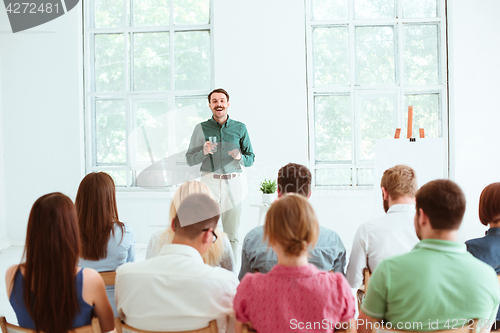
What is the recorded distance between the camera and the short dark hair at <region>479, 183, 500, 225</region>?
157cm

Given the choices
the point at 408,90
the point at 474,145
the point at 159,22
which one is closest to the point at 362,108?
the point at 408,90

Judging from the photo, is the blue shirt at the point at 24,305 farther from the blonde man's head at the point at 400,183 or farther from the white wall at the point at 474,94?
the white wall at the point at 474,94

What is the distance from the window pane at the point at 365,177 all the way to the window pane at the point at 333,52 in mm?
1022

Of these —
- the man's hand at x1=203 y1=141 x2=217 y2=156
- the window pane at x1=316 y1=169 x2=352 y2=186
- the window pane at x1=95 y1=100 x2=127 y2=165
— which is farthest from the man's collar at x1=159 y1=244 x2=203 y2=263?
the window pane at x1=95 y1=100 x2=127 y2=165

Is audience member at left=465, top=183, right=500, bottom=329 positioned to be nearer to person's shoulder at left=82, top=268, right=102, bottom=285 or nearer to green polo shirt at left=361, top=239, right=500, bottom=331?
green polo shirt at left=361, top=239, right=500, bottom=331

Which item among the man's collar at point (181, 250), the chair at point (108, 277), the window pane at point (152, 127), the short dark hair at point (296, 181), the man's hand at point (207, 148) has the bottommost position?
the chair at point (108, 277)

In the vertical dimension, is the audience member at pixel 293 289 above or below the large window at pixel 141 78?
below

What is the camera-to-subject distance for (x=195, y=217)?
136 cm

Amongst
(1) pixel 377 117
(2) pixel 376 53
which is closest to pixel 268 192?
(1) pixel 377 117

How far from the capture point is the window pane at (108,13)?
15.8ft

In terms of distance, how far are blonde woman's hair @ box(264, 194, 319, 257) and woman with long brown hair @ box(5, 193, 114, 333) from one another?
0.63m

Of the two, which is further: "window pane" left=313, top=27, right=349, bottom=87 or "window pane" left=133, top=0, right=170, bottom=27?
"window pane" left=133, top=0, right=170, bottom=27

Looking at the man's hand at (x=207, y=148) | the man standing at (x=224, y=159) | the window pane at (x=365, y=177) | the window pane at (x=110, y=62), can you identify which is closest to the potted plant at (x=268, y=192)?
the man standing at (x=224, y=159)

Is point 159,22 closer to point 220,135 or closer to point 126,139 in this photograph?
point 126,139
